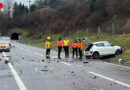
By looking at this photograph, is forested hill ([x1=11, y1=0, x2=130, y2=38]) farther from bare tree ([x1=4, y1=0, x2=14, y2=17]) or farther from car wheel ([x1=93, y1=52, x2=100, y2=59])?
car wheel ([x1=93, y1=52, x2=100, y2=59])

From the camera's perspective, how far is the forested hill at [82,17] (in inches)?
2122

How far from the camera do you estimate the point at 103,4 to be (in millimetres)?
61812

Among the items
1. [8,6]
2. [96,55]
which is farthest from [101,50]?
[8,6]

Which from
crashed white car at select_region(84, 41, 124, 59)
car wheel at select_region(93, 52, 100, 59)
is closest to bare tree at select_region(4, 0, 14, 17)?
crashed white car at select_region(84, 41, 124, 59)

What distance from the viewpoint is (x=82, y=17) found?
67562 mm

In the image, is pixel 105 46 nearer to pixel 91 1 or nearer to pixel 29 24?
pixel 91 1

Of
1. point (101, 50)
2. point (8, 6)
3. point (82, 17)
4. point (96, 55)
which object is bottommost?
point (96, 55)

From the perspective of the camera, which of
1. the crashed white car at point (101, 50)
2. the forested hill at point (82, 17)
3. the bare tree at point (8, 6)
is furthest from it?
the bare tree at point (8, 6)

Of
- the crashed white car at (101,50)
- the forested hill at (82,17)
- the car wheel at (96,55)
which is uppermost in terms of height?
the forested hill at (82,17)

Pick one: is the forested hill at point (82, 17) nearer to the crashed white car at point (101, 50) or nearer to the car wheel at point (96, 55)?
the crashed white car at point (101, 50)

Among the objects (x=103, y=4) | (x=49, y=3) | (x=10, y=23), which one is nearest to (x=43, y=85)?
(x=103, y=4)

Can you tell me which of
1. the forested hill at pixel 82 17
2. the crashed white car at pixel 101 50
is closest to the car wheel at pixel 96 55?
the crashed white car at pixel 101 50

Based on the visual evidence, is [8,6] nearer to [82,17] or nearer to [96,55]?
[82,17]

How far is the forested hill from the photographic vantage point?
53906 mm
